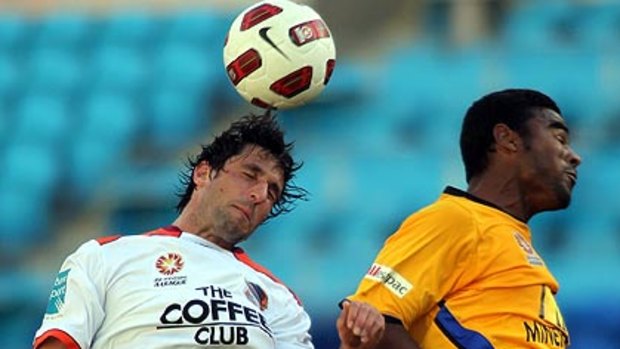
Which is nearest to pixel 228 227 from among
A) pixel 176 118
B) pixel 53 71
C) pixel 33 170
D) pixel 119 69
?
pixel 33 170

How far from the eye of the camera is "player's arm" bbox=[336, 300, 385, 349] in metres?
4.02

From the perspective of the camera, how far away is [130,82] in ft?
44.1

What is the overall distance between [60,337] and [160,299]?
0.29 m

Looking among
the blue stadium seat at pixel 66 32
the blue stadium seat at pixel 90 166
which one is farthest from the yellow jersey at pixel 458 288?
the blue stadium seat at pixel 66 32

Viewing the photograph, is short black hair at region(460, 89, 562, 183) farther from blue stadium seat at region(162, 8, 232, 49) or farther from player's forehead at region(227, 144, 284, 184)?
blue stadium seat at region(162, 8, 232, 49)

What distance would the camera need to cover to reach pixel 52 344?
404 centimetres

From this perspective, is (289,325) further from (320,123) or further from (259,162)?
(320,123)

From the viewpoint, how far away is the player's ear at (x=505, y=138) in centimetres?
483

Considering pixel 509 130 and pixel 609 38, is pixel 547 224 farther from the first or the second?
pixel 509 130

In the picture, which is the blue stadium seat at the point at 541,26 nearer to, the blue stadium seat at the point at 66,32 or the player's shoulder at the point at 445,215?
the blue stadium seat at the point at 66,32

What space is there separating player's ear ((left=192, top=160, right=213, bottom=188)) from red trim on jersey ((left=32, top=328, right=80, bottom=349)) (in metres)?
0.67

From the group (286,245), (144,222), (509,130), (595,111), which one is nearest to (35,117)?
(144,222)

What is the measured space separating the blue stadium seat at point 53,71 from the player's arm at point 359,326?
389 inches

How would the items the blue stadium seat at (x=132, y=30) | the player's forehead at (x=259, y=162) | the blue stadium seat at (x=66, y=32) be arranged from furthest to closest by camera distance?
the blue stadium seat at (x=66, y=32), the blue stadium seat at (x=132, y=30), the player's forehead at (x=259, y=162)
